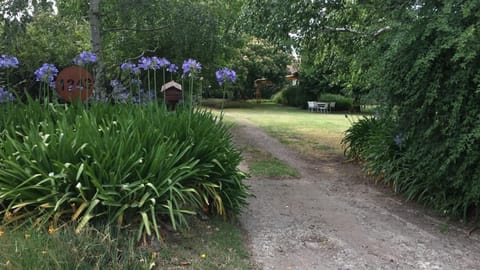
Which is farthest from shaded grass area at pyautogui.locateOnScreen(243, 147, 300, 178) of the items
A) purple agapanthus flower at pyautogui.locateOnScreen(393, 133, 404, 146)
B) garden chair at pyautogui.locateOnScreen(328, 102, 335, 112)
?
garden chair at pyautogui.locateOnScreen(328, 102, 335, 112)

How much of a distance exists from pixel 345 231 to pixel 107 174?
266 centimetres

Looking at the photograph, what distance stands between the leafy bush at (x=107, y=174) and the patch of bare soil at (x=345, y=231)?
2.72 ft

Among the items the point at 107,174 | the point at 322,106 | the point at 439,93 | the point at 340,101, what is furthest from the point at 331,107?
the point at 107,174

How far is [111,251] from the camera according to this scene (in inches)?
131

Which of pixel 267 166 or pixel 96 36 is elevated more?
pixel 96 36

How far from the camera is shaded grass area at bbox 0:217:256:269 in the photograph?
312cm

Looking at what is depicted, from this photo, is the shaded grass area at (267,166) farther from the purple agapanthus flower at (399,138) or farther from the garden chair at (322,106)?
the garden chair at (322,106)

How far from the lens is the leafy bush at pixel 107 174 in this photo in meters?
3.66

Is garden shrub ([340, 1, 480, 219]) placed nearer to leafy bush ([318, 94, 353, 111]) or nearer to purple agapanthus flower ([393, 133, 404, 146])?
purple agapanthus flower ([393, 133, 404, 146])

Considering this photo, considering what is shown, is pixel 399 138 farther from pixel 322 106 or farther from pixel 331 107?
pixel 331 107

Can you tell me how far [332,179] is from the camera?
773cm

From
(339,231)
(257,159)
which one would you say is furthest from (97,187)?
(257,159)

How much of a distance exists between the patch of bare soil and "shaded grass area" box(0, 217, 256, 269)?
373 millimetres

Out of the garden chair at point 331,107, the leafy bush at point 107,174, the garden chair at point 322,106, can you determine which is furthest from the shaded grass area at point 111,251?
the garden chair at point 331,107
